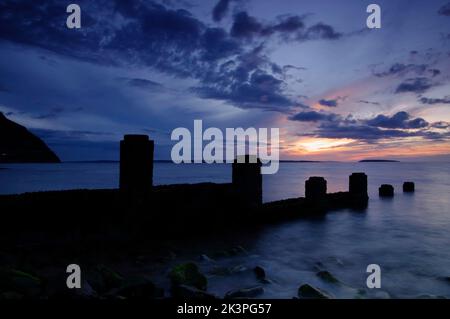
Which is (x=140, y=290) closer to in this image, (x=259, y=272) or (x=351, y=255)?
(x=259, y=272)

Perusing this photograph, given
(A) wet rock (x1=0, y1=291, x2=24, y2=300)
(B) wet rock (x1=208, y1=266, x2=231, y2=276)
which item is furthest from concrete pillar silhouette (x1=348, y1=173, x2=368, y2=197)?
(A) wet rock (x1=0, y1=291, x2=24, y2=300)

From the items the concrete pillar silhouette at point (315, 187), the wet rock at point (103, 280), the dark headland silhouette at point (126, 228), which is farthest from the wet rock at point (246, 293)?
the concrete pillar silhouette at point (315, 187)

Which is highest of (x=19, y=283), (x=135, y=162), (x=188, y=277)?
(x=135, y=162)

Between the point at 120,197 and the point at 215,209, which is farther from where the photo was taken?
the point at 215,209

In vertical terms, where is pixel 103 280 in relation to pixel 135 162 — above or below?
below

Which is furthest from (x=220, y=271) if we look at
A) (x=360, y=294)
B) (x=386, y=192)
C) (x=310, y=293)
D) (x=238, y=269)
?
(x=386, y=192)

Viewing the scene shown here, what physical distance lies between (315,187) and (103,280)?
9.62 meters

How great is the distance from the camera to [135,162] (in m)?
6.89

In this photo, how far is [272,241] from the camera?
8336 millimetres

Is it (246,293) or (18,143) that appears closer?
(246,293)
